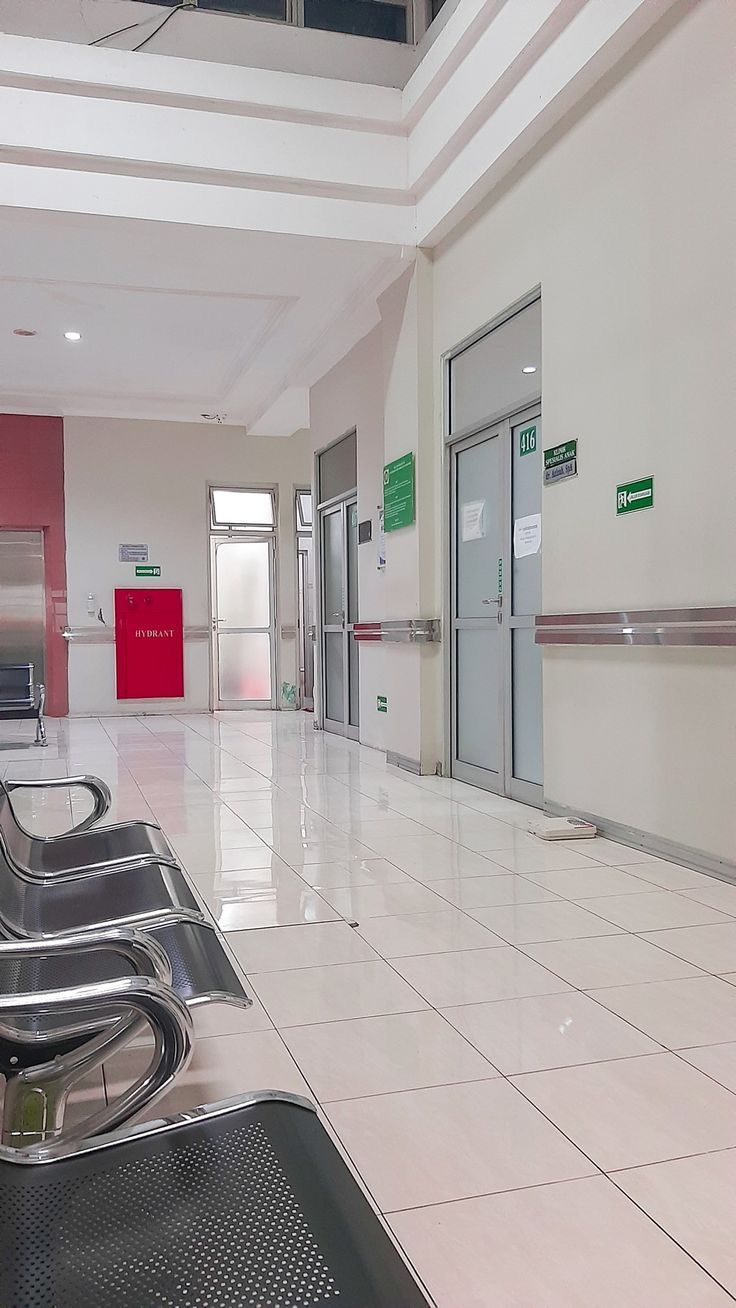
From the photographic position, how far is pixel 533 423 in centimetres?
538

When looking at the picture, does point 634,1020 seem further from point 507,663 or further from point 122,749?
point 122,749

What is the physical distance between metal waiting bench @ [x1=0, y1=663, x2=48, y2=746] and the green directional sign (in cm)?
672

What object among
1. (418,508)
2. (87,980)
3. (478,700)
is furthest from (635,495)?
(87,980)

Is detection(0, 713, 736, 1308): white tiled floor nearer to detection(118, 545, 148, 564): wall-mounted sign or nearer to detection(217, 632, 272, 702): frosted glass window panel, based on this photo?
detection(118, 545, 148, 564): wall-mounted sign

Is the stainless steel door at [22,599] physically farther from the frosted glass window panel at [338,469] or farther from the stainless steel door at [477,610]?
the stainless steel door at [477,610]

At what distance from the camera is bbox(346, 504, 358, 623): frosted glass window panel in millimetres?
9180

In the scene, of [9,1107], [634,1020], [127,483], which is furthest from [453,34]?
[127,483]

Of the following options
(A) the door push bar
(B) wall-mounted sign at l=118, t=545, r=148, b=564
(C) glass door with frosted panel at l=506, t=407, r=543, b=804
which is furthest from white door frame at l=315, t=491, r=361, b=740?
(C) glass door with frosted panel at l=506, t=407, r=543, b=804

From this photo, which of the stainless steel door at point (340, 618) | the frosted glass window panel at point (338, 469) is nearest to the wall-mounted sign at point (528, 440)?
the frosted glass window panel at point (338, 469)

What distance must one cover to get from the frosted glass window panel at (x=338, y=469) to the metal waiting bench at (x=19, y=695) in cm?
338

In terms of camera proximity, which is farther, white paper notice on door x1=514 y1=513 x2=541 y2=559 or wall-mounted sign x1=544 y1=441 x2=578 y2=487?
white paper notice on door x1=514 y1=513 x2=541 y2=559

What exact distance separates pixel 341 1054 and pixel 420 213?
18.5 feet

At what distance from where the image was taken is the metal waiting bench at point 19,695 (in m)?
9.52

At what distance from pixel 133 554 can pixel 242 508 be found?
1.54 meters
